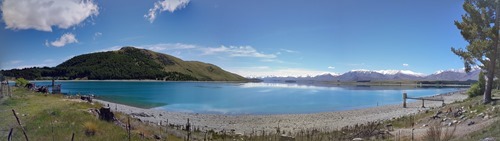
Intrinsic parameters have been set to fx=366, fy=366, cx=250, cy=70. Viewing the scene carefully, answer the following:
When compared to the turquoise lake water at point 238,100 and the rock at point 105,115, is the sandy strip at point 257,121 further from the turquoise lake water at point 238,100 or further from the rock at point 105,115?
the rock at point 105,115

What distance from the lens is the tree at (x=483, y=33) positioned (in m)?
24.5

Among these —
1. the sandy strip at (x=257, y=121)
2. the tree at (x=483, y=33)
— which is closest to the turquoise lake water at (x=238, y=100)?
the sandy strip at (x=257, y=121)

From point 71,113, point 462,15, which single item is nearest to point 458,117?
point 462,15

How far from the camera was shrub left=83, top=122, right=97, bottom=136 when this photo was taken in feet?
47.4

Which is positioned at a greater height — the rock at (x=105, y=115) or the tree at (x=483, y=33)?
the tree at (x=483, y=33)

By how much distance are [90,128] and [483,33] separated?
25.4 metres

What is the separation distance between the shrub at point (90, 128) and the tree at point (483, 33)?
23.2 m

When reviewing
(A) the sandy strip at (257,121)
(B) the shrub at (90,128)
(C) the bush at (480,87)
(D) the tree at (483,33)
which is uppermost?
(D) the tree at (483,33)

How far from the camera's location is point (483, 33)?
2527 cm

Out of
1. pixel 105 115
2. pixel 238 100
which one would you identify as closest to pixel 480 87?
pixel 105 115

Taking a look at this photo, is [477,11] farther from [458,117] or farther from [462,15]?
[458,117]

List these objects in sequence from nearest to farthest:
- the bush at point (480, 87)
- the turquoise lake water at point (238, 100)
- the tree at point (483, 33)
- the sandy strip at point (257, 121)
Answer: the tree at point (483, 33) → the sandy strip at point (257, 121) → the bush at point (480, 87) → the turquoise lake water at point (238, 100)

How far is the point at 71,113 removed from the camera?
59.4 ft

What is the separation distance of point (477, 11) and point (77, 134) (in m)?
26.0
